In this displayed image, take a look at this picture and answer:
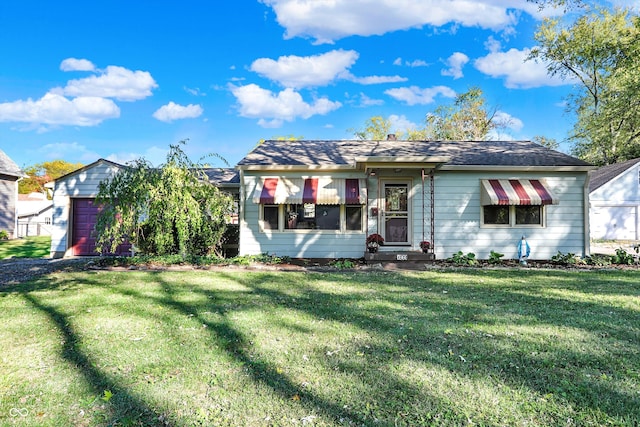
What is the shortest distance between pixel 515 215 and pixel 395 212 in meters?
3.72

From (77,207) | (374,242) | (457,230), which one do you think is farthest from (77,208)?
(457,230)

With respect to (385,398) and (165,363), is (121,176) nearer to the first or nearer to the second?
(165,363)

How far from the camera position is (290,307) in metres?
5.49

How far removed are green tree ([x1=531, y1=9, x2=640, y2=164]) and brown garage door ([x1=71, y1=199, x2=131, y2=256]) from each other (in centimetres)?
2829

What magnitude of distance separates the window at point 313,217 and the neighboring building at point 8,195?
16605mm

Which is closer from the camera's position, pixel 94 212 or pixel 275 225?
pixel 275 225

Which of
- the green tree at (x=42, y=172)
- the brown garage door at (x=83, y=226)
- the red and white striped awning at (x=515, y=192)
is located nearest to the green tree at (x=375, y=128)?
the red and white striped awning at (x=515, y=192)

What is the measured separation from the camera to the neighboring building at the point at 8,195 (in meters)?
19.0

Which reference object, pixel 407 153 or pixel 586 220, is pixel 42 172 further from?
pixel 586 220

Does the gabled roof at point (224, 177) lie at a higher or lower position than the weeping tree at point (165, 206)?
higher

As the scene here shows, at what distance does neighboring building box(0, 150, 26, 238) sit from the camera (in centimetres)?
1895

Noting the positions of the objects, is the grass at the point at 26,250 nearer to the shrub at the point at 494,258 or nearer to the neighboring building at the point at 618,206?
the shrub at the point at 494,258

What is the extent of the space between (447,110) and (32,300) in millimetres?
33183

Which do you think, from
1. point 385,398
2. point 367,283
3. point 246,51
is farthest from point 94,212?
point 246,51
